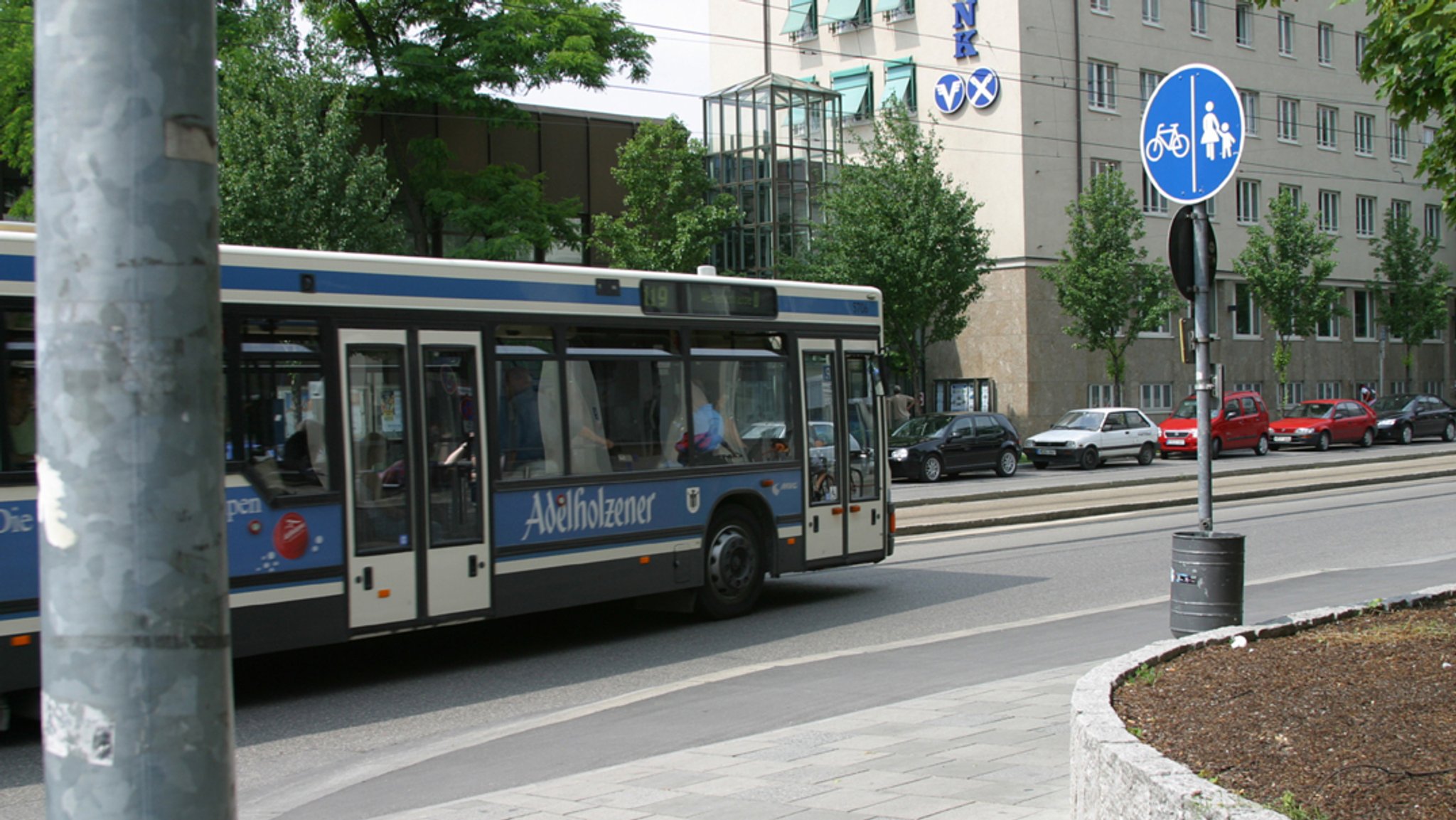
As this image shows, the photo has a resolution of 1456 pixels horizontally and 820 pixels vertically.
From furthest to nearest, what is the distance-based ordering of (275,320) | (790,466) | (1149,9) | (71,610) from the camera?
1. (1149,9)
2. (790,466)
3. (275,320)
4. (71,610)

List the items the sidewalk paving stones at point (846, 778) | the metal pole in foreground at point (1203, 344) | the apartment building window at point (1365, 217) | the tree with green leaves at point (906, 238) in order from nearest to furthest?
the sidewalk paving stones at point (846, 778) < the metal pole in foreground at point (1203, 344) < the tree with green leaves at point (906, 238) < the apartment building window at point (1365, 217)

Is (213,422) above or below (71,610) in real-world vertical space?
above

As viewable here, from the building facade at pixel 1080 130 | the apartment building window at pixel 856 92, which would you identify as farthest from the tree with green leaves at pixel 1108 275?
the apartment building window at pixel 856 92

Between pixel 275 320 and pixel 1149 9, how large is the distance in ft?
147

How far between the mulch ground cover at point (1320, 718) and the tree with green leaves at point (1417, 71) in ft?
8.82

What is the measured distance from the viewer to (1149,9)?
47.5 m

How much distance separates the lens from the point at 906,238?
120 feet

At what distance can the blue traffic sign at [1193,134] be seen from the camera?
7684 mm

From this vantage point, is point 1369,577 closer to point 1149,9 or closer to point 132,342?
point 132,342

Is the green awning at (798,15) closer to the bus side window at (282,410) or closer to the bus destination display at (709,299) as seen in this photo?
the bus destination display at (709,299)

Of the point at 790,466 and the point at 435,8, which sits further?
the point at 435,8

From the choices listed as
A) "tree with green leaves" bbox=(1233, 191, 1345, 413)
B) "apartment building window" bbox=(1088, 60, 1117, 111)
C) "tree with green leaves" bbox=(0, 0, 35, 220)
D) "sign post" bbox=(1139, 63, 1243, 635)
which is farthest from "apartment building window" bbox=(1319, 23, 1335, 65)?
"sign post" bbox=(1139, 63, 1243, 635)

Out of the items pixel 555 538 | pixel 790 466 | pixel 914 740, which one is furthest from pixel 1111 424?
pixel 914 740

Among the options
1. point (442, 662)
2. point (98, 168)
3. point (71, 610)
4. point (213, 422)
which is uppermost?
point (98, 168)
